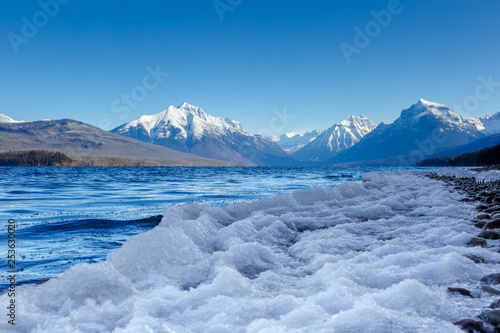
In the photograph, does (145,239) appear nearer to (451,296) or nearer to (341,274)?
(341,274)

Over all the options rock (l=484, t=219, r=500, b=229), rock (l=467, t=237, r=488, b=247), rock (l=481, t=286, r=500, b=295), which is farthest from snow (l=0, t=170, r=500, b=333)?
rock (l=484, t=219, r=500, b=229)

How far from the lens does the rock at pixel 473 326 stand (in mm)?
3742

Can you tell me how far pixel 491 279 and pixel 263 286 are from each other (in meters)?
3.52

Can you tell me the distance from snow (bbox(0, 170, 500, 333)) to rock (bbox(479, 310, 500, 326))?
0.14 metres

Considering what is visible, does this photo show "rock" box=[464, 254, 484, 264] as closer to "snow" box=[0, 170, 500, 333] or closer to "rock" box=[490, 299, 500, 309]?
"snow" box=[0, 170, 500, 333]

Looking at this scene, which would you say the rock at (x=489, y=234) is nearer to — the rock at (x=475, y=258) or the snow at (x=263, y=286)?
the snow at (x=263, y=286)

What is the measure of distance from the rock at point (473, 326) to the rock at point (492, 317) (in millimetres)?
118

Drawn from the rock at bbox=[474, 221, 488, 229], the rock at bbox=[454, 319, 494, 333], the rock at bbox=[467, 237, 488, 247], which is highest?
the rock at bbox=[454, 319, 494, 333]

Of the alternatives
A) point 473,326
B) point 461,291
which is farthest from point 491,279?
point 473,326

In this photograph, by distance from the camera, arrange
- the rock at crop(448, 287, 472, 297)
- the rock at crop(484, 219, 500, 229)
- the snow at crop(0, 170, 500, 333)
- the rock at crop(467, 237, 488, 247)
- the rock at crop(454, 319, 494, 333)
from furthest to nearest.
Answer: the rock at crop(484, 219, 500, 229) → the rock at crop(467, 237, 488, 247) → the rock at crop(448, 287, 472, 297) → the snow at crop(0, 170, 500, 333) → the rock at crop(454, 319, 494, 333)

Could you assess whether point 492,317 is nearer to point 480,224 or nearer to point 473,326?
point 473,326

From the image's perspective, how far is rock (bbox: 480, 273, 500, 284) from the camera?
5215 mm

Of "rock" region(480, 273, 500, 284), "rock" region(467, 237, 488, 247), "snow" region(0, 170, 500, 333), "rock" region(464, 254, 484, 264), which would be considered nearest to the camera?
"snow" region(0, 170, 500, 333)

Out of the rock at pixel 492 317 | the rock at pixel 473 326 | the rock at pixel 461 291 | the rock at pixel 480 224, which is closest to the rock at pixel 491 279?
the rock at pixel 461 291
